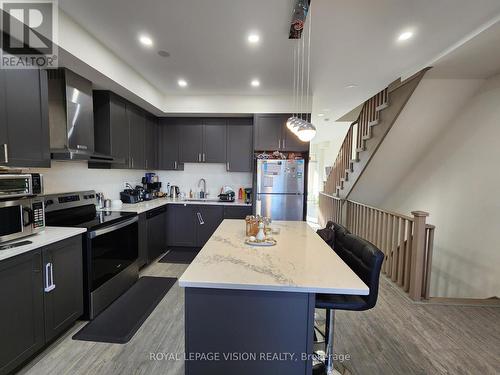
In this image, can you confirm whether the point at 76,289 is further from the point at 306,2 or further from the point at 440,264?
the point at 440,264

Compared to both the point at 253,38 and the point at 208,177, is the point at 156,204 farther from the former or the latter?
the point at 253,38

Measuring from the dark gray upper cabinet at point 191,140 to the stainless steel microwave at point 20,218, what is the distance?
2.55 metres

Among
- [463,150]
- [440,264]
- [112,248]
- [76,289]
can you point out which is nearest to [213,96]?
[112,248]

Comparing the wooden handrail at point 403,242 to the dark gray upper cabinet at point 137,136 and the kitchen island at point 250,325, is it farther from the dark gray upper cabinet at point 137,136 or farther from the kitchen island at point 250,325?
the dark gray upper cabinet at point 137,136

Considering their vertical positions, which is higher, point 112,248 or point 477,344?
point 112,248

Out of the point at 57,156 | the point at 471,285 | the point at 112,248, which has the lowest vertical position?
the point at 471,285

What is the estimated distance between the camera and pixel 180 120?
4.32 metres

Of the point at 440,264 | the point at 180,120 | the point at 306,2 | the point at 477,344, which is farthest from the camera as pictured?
the point at 180,120

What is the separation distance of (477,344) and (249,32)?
135 inches

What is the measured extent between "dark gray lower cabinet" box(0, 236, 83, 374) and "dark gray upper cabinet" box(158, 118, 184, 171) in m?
2.40

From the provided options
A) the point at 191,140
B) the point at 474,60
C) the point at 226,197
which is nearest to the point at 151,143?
the point at 191,140

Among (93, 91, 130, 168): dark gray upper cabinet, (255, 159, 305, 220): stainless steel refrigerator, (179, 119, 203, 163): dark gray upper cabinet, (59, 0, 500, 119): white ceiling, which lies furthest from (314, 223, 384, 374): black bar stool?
(179, 119, 203, 163): dark gray upper cabinet

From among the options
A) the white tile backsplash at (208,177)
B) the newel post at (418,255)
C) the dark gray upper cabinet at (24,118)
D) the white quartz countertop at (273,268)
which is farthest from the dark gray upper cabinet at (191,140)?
the newel post at (418,255)

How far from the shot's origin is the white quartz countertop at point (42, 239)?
60.6 inches
